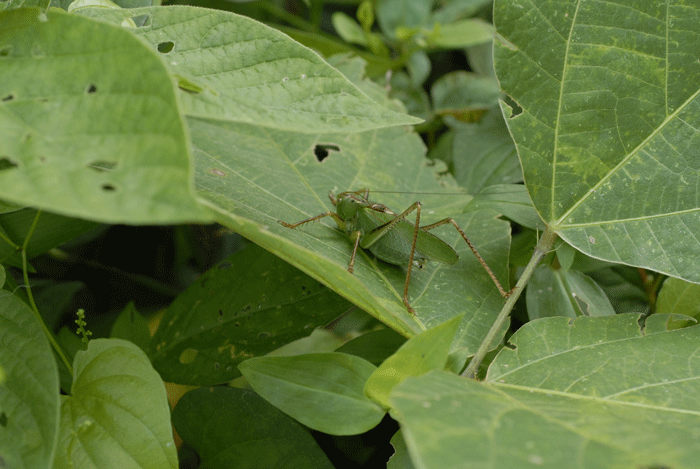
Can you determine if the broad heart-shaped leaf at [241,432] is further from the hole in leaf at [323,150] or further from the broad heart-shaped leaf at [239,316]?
the hole in leaf at [323,150]

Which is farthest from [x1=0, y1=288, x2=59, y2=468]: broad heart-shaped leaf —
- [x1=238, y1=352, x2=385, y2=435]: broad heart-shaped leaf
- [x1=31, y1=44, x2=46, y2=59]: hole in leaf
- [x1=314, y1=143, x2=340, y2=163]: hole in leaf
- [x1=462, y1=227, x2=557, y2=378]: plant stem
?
[x1=314, y1=143, x2=340, y2=163]: hole in leaf

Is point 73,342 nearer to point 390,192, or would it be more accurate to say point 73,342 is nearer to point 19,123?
point 19,123

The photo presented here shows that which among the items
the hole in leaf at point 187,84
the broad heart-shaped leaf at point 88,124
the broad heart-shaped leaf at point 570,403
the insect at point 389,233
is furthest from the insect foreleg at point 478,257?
the broad heart-shaped leaf at point 88,124

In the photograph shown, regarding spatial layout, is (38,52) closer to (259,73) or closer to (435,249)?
(259,73)

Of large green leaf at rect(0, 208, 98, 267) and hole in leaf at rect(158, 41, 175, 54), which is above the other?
hole in leaf at rect(158, 41, 175, 54)

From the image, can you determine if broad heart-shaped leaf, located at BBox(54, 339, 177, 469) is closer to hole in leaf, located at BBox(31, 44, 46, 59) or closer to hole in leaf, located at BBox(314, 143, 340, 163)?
hole in leaf, located at BBox(31, 44, 46, 59)

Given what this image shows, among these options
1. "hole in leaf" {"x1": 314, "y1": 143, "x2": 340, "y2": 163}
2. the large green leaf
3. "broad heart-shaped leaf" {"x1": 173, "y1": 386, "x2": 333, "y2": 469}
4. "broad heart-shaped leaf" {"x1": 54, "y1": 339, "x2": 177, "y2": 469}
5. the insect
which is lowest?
"broad heart-shaped leaf" {"x1": 173, "y1": 386, "x2": 333, "y2": 469}

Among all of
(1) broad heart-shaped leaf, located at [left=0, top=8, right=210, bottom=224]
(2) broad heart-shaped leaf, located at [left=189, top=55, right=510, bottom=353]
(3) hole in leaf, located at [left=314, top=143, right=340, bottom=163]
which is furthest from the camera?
(3) hole in leaf, located at [left=314, top=143, right=340, bottom=163]
